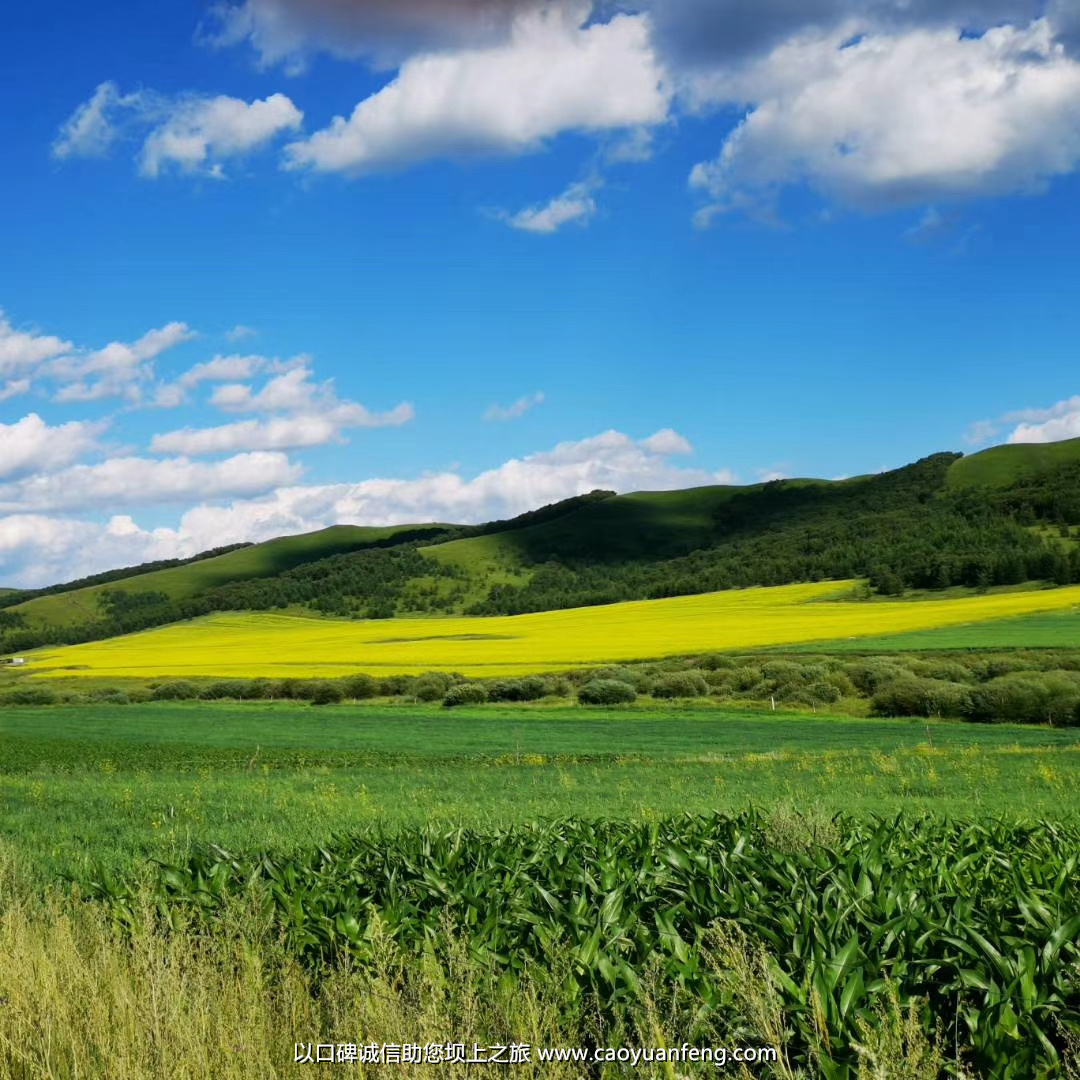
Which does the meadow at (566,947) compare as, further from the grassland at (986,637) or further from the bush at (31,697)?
the bush at (31,697)

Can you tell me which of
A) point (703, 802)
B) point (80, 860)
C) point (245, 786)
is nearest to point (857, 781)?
point (703, 802)

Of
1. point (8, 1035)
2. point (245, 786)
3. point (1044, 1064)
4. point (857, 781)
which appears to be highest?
point (8, 1035)

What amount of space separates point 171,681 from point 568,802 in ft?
170

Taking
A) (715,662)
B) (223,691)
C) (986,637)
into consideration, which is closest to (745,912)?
(715,662)

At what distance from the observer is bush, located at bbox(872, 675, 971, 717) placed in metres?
44.6

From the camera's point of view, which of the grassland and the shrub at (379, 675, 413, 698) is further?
the shrub at (379, 675, 413, 698)

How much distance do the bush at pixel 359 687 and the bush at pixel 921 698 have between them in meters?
29.1

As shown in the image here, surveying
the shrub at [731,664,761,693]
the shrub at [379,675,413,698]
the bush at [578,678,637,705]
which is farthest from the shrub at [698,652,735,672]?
the shrub at [379,675,413,698]

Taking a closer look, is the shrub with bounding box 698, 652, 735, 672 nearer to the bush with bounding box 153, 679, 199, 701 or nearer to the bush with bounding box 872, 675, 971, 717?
the bush with bounding box 872, 675, 971, 717

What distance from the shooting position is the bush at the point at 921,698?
44625 millimetres

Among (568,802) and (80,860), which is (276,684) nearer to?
(568,802)

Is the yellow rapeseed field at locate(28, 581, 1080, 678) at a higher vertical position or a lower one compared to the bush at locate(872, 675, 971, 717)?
higher

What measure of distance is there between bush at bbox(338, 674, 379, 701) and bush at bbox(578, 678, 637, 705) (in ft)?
46.5

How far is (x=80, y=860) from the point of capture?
46.2 feet
